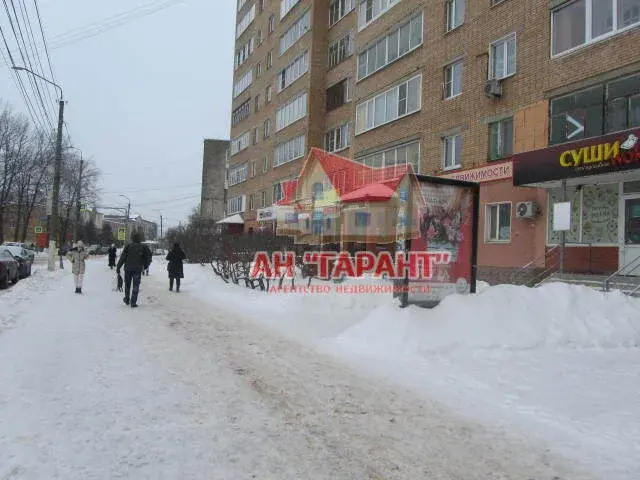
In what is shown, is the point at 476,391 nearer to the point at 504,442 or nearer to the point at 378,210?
the point at 504,442

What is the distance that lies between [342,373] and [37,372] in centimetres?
361

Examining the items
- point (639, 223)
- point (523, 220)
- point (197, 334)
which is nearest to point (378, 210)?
point (523, 220)

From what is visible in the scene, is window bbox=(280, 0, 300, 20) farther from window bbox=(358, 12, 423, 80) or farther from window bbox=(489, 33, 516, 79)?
window bbox=(489, 33, 516, 79)

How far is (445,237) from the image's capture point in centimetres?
994

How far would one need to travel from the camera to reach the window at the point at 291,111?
3472 cm

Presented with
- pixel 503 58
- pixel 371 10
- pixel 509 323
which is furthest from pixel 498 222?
pixel 371 10

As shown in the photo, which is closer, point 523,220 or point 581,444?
point 581,444

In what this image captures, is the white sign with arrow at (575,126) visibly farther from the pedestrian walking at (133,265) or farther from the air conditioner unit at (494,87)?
the pedestrian walking at (133,265)

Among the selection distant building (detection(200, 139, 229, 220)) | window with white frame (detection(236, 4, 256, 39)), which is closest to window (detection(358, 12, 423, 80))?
window with white frame (detection(236, 4, 256, 39))

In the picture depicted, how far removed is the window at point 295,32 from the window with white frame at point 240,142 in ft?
32.2

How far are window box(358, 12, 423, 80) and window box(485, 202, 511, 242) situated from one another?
8615 mm

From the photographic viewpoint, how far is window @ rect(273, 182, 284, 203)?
38.9 metres

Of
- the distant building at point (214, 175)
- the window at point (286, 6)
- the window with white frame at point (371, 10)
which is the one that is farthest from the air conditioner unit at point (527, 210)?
the distant building at point (214, 175)

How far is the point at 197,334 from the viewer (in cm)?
893
